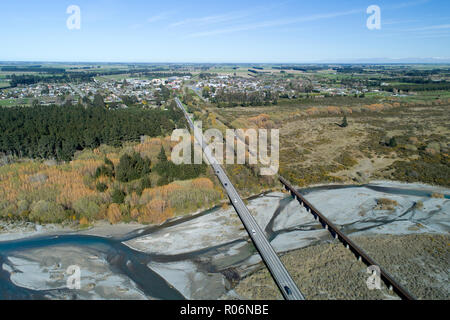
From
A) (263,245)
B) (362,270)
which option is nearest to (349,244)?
(362,270)

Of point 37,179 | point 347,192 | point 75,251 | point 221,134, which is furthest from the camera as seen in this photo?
point 221,134

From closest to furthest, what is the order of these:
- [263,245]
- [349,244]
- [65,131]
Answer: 1. [349,244]
2. [263,245]
3. [65,131]

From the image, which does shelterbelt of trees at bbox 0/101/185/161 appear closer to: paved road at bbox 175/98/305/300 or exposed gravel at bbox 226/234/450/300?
paved road at bbox 175/98/305/300

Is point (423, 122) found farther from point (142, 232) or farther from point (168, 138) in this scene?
point (142, 232)

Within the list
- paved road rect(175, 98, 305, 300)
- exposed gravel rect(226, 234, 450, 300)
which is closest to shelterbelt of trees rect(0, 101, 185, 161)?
paved road rect(175, 98, 305, 300)

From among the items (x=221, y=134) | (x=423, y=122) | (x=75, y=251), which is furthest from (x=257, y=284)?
(x=423, y=122)

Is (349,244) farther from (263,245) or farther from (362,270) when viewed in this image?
(263,245)
